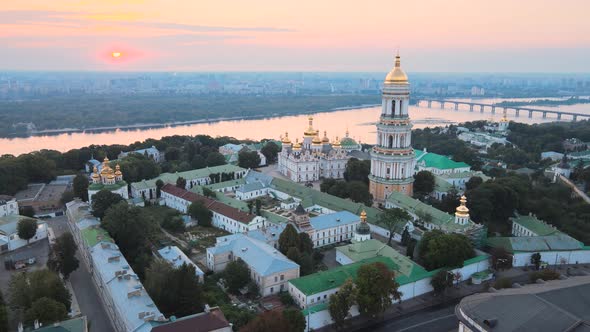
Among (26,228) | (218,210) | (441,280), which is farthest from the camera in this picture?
(218,210)

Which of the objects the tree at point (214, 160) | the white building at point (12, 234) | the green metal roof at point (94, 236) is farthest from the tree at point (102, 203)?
the tree at point (214, 160)

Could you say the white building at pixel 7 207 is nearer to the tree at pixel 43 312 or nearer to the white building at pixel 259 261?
the white building at pixel 259 261

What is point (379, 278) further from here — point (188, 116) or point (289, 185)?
point (188, 116)

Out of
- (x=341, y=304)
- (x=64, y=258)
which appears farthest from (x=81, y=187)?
(x=341, y=304)

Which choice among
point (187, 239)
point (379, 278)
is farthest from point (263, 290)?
point (187, 239)

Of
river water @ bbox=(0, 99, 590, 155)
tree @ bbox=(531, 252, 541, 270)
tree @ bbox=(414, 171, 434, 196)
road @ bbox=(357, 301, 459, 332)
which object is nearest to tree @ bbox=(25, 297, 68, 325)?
road @ bbox=(357, 301, 459, 332)

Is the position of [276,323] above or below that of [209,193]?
above

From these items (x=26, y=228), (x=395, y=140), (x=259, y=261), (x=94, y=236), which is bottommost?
(x=26, y=228)

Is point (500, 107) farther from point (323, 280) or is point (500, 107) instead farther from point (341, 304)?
point (341, 304)

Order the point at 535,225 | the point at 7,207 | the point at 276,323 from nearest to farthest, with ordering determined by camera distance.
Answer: the point at 276,323
the point at 535,225
the point at 7,207
